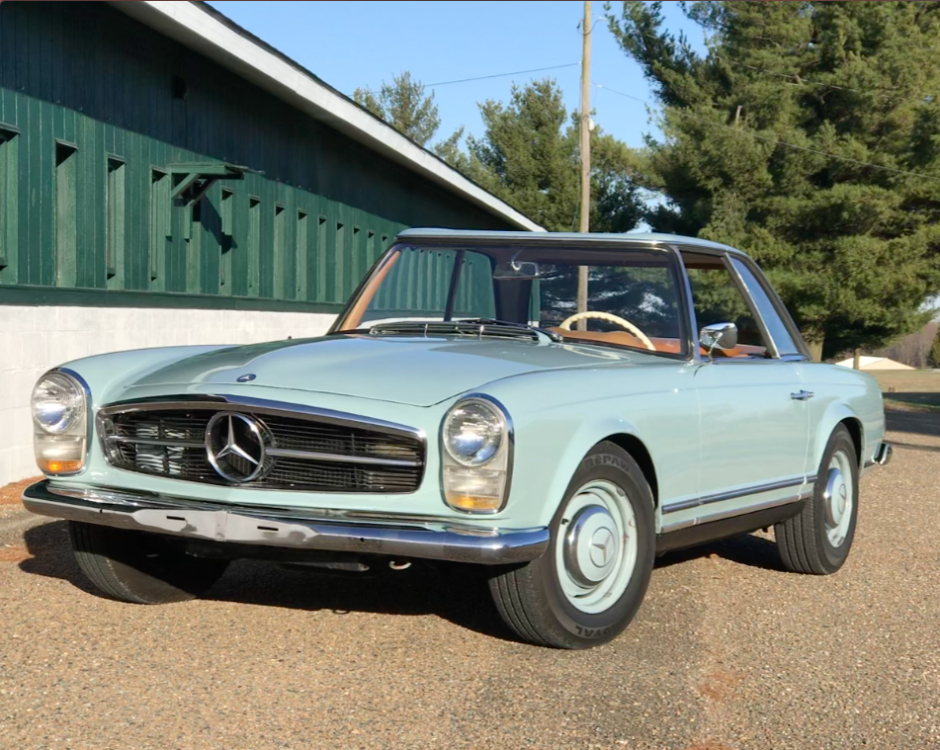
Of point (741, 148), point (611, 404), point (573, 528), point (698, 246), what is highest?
point (741, 148)

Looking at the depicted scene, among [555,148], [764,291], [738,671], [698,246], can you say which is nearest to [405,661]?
[738,671]

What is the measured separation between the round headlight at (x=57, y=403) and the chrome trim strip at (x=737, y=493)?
2213 millimetres

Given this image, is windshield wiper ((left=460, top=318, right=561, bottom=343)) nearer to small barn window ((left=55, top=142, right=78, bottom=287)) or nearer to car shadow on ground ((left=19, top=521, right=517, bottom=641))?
car shadow on ground ((left=19, top=521, right=517, bottom=641))

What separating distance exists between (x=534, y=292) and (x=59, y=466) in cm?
230

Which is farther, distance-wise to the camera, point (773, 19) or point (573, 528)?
point (773, 19)

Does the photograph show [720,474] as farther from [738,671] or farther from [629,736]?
[629,736]

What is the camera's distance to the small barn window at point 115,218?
1216 cm

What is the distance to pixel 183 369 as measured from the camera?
202 inches

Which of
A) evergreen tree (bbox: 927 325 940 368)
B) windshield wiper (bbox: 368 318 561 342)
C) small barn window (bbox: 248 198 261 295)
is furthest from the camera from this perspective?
evergreen tree (bbox: 927 325 940 368)

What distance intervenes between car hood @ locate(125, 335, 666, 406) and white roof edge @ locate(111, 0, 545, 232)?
676 centimetres

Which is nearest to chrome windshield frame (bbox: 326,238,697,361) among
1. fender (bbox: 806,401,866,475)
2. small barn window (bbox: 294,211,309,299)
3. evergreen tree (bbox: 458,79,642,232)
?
fender (bbox: 806,401,866,475)

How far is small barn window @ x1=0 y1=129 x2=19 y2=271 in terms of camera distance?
399 inches

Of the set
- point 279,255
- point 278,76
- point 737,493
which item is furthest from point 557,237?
point 279,255

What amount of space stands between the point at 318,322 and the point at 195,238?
15.7 ft
